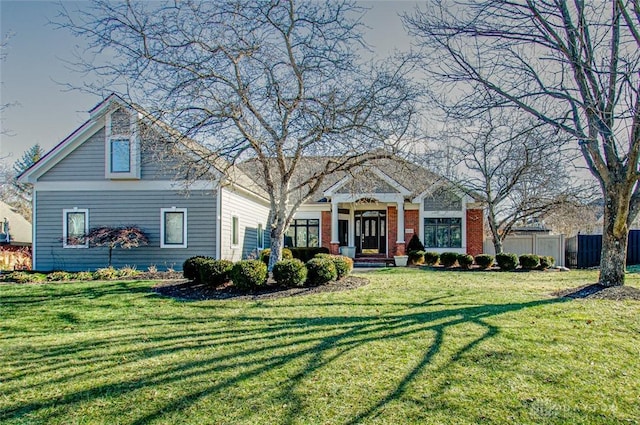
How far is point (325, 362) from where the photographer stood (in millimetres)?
5008

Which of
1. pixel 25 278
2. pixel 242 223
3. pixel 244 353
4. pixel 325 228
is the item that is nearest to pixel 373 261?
pixel 325 228

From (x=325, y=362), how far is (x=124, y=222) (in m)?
13.1

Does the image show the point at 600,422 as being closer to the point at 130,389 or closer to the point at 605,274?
the point at 130,389

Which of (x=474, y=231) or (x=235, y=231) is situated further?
(x=474, y=231)

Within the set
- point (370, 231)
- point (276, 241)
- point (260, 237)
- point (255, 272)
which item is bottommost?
point (255, 272)

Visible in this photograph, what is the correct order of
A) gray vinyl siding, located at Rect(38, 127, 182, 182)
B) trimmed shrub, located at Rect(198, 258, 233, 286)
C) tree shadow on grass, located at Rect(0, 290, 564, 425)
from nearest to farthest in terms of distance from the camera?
tree shadow on grass, located at Rect(0, 290, 564, 425) < trimmed shrub, located at Rect(198, 258, 233, 286) < gray vinyl siding, located at Rect(38, 127, 182, 182)

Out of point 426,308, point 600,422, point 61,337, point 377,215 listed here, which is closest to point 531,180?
point 377,215

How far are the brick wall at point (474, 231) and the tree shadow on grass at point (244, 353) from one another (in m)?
13.7

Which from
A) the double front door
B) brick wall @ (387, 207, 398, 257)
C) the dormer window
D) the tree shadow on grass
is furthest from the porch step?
the tree shadow on grass

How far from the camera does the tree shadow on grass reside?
→ 4078 mm

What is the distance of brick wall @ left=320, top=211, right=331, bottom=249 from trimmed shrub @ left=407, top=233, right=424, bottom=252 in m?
4.15

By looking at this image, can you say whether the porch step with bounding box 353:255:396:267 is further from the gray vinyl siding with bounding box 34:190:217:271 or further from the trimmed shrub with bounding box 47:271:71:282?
the trimmed shrub with bounding box 47:271:71:282

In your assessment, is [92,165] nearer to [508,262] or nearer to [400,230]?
[400,230]

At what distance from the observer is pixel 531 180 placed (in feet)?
59.9
